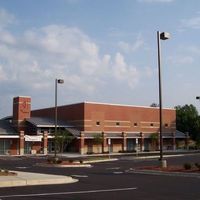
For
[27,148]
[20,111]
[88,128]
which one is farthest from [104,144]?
[20,111]

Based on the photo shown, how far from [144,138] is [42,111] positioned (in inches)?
840

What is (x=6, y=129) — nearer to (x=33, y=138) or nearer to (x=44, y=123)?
(x=33, y=138)

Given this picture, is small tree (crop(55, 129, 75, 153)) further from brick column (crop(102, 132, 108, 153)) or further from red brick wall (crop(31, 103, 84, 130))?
brick column (crop(102, 132, 108, 153))

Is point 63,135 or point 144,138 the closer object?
point 63,135

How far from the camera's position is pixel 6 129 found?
72125 millimetres

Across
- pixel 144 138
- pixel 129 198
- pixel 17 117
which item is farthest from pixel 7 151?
pixel 129 198

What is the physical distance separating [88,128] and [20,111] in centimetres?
1172

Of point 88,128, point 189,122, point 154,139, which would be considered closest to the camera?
point 88,128

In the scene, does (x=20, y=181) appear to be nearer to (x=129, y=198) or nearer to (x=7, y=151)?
(x=129, y=198)

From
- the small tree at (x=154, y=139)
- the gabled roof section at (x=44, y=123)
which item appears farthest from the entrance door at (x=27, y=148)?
the small tree at (x=154, y=139)

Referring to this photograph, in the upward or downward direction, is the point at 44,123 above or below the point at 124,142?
above

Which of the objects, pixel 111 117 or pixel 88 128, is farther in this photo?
pixel 111 117

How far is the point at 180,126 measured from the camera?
105 metres

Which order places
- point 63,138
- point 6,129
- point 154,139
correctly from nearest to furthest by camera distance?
point 63,138 → point 6,129 → point 154,139
